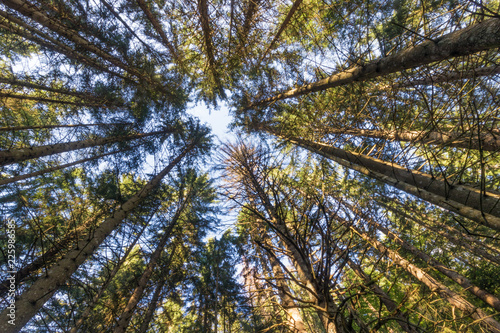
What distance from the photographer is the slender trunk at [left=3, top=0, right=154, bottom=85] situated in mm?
4992

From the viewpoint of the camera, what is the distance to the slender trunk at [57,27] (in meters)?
4.99

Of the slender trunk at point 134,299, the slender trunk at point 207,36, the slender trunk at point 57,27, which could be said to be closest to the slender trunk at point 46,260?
the slender trunk at point 134,299

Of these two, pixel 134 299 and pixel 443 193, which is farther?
pixel 134 299

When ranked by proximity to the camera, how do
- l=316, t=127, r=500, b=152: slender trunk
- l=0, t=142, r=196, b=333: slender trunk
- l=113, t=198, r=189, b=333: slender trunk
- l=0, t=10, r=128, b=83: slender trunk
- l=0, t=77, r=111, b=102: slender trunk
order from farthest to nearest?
1. l=0, t=77, r=111, b=102: slender trunk
2. l=0, t=10, r=128, b=83: slender trunk
3. l=113, t=198, r=189, b=333: slender trunk
4. l=0, t=142, r=196, b=333: slender trunk
5. l=316, t=127, r=500, b=152: slender trunk

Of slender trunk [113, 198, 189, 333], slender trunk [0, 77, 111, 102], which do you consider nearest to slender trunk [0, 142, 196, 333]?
slender trunk [113, 198, 189, 333]

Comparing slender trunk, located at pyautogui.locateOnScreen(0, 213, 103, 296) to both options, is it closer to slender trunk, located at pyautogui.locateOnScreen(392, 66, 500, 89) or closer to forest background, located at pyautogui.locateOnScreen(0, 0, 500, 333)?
forest background, located at pyautogui.locateOnScreen(0, 0, 500, 333)

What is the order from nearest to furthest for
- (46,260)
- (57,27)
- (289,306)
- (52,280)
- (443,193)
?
(289,306), (443,193), (52,280), (46,260), (57,27)

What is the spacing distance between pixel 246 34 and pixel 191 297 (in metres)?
11.9

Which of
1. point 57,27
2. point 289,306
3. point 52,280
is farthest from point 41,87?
point 289,306

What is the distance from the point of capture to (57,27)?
5.62 metres

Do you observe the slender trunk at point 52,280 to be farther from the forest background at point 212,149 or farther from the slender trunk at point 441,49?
the slender trunk at point 441,49

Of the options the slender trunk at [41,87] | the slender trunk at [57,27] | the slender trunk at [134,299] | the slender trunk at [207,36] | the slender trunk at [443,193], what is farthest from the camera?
the slender trunk at [41,87]

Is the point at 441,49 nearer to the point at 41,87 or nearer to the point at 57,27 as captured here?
the point at 57,27

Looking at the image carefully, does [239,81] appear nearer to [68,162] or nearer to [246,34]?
[246,34]
